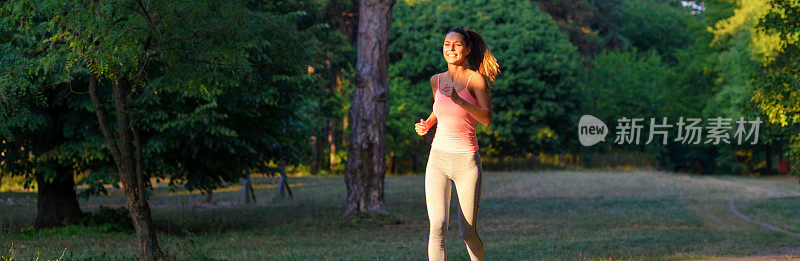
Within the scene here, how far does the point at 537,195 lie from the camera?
110ft

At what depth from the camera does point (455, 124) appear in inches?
282

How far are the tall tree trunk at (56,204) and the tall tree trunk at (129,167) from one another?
7.98m

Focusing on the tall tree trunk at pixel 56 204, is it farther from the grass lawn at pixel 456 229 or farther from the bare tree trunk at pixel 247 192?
the bare tree trunk at pixel 247 192

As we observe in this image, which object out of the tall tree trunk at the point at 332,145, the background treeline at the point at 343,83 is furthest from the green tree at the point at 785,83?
the tall tree trunk at the point at 332,145

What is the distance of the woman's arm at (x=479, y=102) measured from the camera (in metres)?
6.83

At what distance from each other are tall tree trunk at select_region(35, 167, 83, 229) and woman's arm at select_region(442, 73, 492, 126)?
47.4 feet

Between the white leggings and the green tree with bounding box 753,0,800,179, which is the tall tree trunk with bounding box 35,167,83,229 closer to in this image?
the white leggings

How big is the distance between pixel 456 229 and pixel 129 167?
34.0 ft

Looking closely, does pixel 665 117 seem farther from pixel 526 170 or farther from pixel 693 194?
pixel 693 194

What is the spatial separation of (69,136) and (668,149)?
54.8m

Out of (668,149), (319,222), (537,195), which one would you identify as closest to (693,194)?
(537,195)

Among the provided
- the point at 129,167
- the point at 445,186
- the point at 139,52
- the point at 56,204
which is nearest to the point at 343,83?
the point at 56,204

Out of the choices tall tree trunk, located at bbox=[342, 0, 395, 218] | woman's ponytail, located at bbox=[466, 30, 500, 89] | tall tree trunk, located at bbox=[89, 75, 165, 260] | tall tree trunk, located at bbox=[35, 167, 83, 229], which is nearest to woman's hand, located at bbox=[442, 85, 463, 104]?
woman's ponytail, located at bbox=[466, 30, 500, 89]

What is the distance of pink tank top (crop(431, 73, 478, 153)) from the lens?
281 inches
